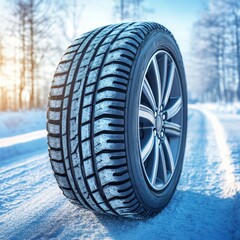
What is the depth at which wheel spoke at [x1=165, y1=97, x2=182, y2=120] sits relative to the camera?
218cm

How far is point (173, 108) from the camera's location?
A: 2262 mm

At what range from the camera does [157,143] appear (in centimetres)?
193

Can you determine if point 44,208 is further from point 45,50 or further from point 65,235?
point 45,50

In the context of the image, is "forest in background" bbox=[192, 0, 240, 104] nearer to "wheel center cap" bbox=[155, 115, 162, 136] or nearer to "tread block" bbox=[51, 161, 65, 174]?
"wheel center cap" bbox=[155, 115, 162, 136]

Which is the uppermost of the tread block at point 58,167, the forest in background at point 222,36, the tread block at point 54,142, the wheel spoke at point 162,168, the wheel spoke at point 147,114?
the forest in background at point 222,36

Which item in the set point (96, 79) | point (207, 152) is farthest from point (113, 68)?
point (207, 152)

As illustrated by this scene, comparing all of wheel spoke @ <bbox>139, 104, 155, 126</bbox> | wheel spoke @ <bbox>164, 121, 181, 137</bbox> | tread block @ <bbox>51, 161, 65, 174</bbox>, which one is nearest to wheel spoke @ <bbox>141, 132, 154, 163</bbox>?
wheel spoke @ <bbox>139, 104, 155, 126</bbox>

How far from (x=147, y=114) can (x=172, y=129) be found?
1.91 ft

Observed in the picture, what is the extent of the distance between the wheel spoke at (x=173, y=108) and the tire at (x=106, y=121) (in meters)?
0.42

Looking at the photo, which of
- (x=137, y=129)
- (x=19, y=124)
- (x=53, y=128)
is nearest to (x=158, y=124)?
(x=137, y=129)

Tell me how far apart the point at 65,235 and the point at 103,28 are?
141cm

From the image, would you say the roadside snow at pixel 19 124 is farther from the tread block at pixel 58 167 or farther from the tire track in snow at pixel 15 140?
the tread block at pixel 58 167

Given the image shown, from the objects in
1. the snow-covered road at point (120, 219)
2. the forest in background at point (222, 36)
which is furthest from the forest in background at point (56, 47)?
the snow-covered road at point (120, 219)

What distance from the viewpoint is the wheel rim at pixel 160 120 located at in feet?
5.82
